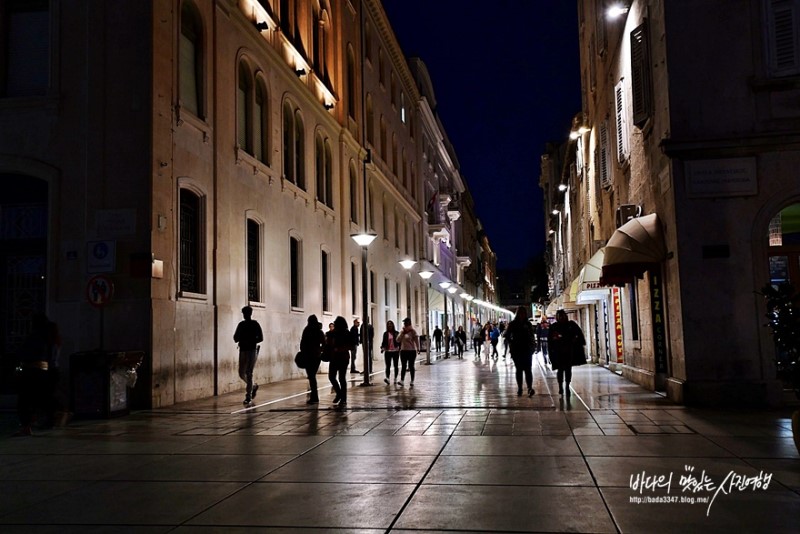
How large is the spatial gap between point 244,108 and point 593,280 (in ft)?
38.1

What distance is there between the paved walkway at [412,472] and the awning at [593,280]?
905cm

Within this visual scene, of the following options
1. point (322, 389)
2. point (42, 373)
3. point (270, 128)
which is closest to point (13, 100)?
point (42, 373)

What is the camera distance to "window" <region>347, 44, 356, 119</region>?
32188 millimetres

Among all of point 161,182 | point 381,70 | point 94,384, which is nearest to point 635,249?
point 161,182

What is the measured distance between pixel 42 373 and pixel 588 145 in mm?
22156

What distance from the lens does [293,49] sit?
23.9 m

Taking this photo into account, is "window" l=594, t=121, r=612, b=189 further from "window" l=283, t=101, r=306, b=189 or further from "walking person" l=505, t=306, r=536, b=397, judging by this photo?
"window" l=283, t=101, r=306, b=189

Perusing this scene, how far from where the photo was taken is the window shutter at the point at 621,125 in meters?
18.2

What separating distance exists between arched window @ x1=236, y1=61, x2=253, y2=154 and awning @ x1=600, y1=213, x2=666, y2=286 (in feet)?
34.0

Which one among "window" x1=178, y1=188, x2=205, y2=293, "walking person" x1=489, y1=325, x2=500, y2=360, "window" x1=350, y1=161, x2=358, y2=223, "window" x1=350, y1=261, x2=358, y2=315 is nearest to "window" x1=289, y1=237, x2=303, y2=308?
"window" x1=350, y1=261, x2=358, y2=315

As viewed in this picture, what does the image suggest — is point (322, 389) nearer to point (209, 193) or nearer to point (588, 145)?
point (209, 193)

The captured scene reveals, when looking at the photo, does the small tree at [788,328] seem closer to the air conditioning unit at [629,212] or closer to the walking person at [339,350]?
the walking person at [339,350]

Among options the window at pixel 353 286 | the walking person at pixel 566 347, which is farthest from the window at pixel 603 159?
the window at pixel 353 286

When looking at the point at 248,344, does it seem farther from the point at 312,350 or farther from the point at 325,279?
the point at 325,279
